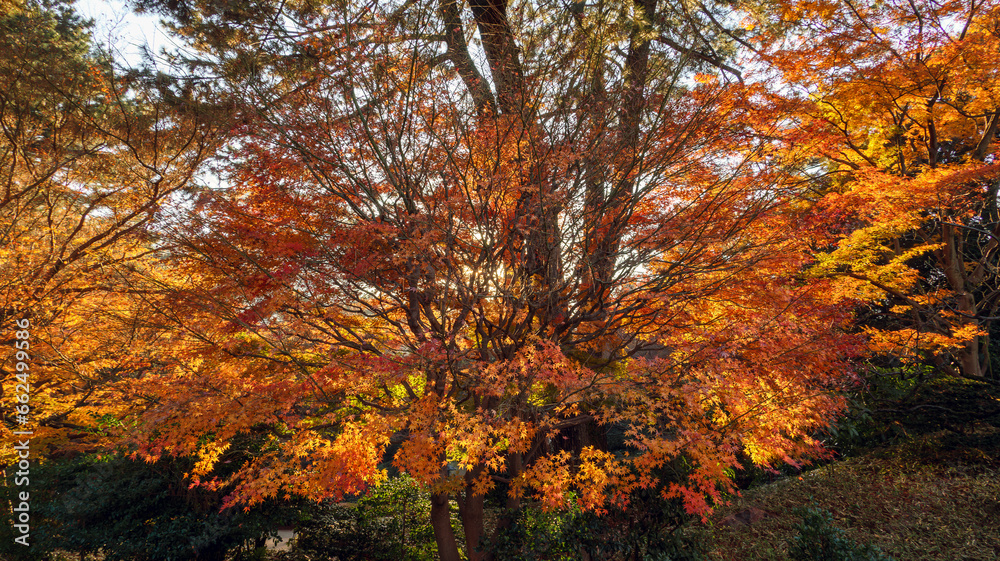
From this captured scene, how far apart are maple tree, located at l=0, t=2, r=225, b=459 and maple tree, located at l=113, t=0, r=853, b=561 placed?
2944 millimetres

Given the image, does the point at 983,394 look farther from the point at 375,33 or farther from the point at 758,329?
the point at 375,33

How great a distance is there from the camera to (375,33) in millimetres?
5750

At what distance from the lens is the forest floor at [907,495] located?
6566 mm

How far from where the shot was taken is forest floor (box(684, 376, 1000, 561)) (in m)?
6.57

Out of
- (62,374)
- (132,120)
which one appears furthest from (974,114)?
(62,374)

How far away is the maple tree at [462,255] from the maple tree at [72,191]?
2.94m

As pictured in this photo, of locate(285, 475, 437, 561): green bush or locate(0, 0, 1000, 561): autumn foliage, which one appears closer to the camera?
locate(0, 0, 1000, 561): autumn foliage

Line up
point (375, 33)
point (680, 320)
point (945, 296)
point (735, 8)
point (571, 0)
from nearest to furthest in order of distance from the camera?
point (375, 33) < point (571, 0) < point (680, 320) < point (735, 8) < point (945, 296)

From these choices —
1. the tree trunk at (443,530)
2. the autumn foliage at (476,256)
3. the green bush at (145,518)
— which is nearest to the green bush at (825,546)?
the autumn foliage at (476,256)

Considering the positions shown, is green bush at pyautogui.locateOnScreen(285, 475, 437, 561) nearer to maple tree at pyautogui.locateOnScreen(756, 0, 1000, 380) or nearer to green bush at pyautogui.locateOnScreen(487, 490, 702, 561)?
green bush at pyautogui.locateOnScreen(487, 490, 702, 561)

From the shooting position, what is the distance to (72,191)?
9602mm

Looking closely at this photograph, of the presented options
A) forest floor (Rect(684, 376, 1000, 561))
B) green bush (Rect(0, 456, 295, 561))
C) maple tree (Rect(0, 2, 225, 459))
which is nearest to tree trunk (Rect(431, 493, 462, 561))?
green bush (Rect(0, 456, 295, 561))

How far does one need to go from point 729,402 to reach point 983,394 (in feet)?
21.3

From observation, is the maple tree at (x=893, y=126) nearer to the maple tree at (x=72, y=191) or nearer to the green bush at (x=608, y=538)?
the green bush at (x=608, y=538)
